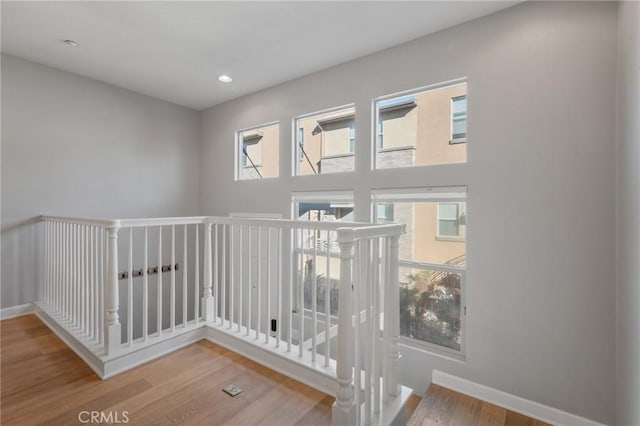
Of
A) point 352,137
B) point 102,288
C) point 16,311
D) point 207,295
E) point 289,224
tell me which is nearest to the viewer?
point 289,224

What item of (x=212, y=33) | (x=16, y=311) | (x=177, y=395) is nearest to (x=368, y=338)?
(x=177, y=395)

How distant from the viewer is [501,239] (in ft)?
8.18

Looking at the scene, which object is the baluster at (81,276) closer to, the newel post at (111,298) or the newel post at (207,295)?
the newel post at (111,298)

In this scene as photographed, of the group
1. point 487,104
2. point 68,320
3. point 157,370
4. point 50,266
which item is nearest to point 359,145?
point 487,104

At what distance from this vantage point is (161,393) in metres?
1.88

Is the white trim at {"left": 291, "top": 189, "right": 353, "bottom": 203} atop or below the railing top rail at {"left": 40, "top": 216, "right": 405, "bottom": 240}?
atop

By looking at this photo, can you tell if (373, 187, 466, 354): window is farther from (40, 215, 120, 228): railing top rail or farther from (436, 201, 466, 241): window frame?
(40, 215, 120, 228): railing top rail

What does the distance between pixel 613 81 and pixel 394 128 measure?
1.65 meters

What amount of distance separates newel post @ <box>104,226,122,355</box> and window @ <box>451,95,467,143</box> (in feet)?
9.40

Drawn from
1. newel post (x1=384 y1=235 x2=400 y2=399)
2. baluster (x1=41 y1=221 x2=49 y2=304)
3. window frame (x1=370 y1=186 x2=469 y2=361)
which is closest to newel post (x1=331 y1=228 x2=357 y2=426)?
newel post (x1=384 y1=235 x2=400 y2=399)

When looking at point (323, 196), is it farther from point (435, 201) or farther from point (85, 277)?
point (85, 277)

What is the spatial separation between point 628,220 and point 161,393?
306 centimetres

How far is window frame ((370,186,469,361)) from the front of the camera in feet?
8.86

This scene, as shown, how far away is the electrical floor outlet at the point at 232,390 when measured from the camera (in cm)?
190
